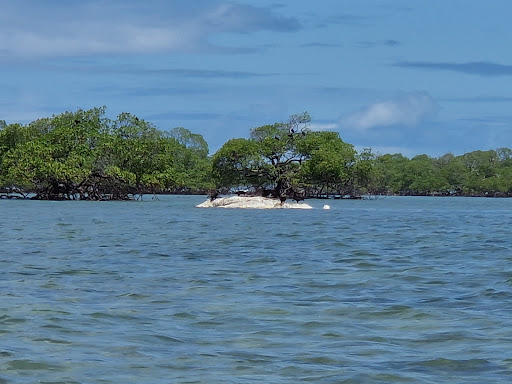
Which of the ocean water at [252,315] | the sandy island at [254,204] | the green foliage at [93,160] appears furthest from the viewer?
the green foliage at [93,160]

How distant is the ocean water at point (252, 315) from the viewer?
28.6 feet

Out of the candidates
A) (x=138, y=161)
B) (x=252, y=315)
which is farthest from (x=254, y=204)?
(x=252, y=315)

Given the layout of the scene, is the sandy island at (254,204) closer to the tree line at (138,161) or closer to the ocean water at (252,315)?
the tree line at (138,161)

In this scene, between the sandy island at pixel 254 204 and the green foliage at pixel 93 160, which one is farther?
the green foliage at pixel 93 160

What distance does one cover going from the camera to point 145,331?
10539 millimetres

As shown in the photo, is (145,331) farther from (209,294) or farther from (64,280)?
(64,280)

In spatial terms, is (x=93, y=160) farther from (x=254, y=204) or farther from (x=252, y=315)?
(x=252, y=315)

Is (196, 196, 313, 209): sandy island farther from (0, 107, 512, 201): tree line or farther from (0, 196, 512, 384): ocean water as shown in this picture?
(0, 196, 512, 384): ocean water

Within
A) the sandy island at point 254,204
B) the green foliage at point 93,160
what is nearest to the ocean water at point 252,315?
the sandy island at point 254,204

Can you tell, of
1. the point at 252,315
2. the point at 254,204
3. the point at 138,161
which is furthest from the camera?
the point at 138,161

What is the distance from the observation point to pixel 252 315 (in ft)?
39.0

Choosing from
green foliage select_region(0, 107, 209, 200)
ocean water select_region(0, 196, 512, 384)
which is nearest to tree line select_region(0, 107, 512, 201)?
green foliage select_region(0, 107, 209, 200)

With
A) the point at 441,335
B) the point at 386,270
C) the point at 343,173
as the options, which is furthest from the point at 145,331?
the point at 343,173

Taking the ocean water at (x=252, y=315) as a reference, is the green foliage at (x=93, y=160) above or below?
above
